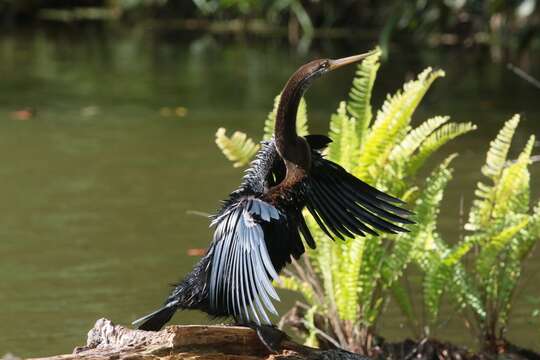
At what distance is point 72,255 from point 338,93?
5652mm

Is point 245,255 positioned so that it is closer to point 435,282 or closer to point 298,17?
point 435,282

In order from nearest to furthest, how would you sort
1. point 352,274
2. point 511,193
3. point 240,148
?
point 352,274 < point 511,193 < point 240,148

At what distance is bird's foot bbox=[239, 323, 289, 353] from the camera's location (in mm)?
3160

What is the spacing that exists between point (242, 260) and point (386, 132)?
3.79 feet

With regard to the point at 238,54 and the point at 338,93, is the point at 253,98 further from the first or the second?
the point at 238,54

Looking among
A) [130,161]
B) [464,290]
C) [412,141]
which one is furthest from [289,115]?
[130,161]

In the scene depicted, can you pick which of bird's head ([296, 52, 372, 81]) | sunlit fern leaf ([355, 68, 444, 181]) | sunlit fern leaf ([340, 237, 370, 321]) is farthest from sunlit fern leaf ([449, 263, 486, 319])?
bird's head ([296, 52, 372, 81])

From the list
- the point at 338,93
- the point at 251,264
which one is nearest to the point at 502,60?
the point at 338,93

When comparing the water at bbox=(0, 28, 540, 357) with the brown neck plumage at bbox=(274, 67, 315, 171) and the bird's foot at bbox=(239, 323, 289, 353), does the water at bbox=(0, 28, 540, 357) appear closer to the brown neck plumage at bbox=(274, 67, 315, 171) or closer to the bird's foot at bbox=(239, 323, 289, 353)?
the bird's foot at bbox=(239, 323, 289, 353)

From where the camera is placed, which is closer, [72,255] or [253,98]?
[72,255]

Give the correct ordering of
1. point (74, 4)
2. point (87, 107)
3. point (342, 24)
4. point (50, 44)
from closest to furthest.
Result: 1. point (87, 107)
2. point (50, 44)
3. point (342, 24)
4. point (74, 4)

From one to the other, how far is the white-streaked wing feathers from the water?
154 cm

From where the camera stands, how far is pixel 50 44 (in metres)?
16.1

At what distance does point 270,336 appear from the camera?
3.17 metres
